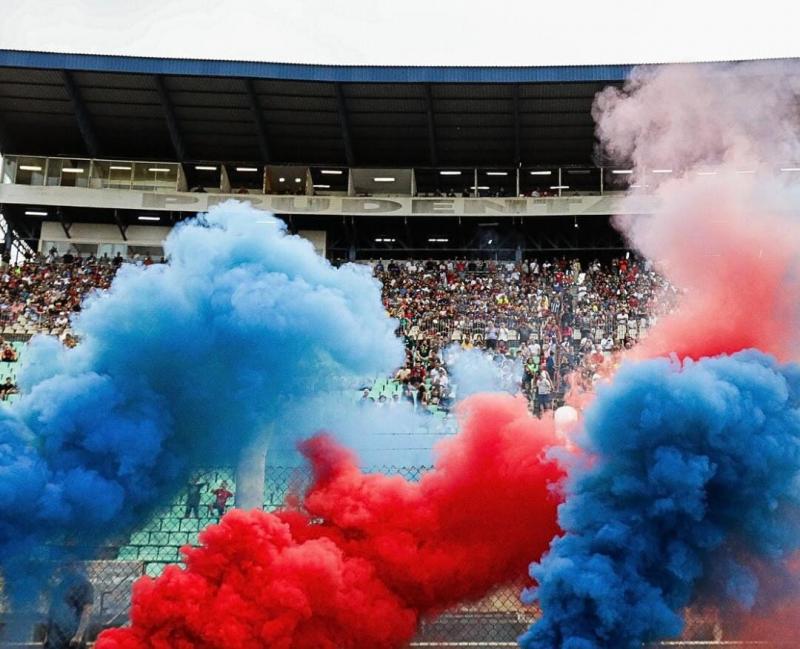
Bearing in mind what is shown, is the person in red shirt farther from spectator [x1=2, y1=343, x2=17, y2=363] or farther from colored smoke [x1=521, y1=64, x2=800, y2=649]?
spectator [x1=2, y1=343, x2=17, y2=363]

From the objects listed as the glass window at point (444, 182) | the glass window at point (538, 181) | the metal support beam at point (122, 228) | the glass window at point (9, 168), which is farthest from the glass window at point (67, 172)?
the glass window at point (538, 181)

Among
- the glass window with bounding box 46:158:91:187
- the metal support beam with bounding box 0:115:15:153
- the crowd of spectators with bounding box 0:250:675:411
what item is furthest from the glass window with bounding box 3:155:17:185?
the crowd of spectators with bounding box 0:250:675:411

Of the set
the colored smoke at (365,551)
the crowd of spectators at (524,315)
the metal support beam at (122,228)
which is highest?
the metal support beam at (122,228)

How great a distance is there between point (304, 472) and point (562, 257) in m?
23.3

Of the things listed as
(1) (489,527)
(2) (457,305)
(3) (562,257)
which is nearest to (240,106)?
(2) (457,305)

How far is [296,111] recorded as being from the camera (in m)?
30.5

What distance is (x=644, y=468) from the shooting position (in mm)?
8703

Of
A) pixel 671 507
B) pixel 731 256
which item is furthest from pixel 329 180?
pixel 671 507

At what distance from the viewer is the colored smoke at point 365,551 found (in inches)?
345

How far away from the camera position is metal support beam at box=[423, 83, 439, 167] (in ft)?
97.5

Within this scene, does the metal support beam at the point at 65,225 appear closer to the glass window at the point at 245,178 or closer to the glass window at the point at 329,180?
the glass window at the point at 245,178

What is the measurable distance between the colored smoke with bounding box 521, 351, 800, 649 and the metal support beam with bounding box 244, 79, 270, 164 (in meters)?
23.1

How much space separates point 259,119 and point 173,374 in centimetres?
2182

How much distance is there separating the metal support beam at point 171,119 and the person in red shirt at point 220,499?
21254mm
